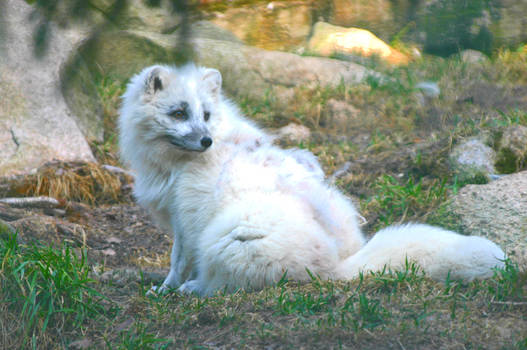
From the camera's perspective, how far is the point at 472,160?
5.55m

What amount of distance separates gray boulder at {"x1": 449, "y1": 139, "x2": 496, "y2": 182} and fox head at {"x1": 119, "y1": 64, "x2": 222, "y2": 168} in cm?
259

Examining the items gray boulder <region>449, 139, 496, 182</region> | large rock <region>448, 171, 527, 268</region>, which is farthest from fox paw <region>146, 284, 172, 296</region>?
gray boulder <region>449, 139, 496, 182</region>

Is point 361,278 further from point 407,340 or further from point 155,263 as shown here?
point 155,263

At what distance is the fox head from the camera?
424 cm

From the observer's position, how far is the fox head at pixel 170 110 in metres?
4.24

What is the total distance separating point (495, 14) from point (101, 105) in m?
6.59

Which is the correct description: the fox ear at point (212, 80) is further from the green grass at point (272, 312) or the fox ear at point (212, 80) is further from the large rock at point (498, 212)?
the large rock at point (498, 212)

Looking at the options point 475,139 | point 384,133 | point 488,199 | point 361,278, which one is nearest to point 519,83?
point 384,133

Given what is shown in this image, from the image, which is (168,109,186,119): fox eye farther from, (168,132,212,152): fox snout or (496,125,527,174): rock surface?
(496,125,527,174): rock surface

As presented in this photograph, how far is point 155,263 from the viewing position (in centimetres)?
520

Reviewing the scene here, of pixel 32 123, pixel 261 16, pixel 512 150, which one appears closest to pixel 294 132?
pixel 512 150

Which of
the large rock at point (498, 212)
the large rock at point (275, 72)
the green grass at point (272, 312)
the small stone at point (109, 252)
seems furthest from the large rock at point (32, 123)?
the large rock at point (498, 212)

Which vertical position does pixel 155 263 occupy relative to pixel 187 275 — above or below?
below

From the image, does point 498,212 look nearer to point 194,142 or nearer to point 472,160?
point 472,160
